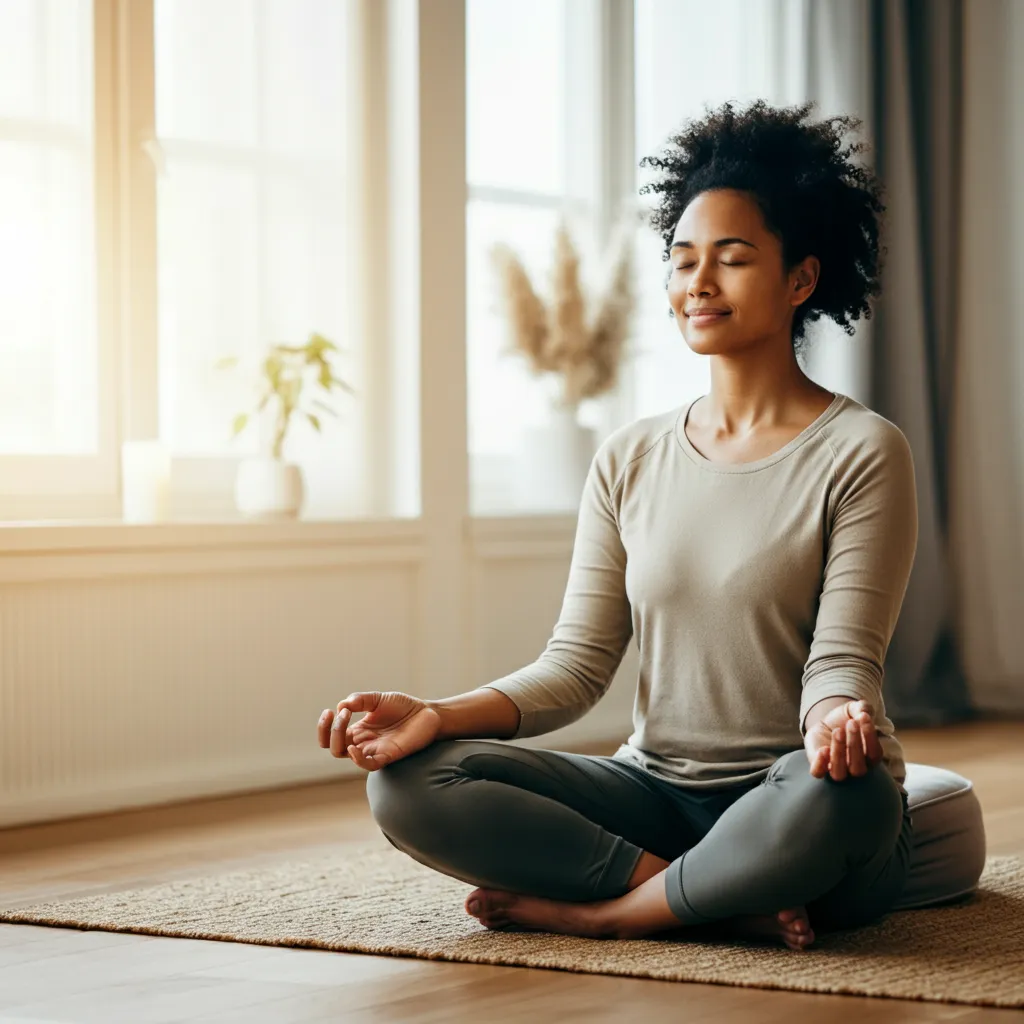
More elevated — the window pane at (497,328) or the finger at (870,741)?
the window pane at (497,328)

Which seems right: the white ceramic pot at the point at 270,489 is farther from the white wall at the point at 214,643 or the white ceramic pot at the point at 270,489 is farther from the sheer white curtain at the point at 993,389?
the sheer white curtain at the point at 993,389

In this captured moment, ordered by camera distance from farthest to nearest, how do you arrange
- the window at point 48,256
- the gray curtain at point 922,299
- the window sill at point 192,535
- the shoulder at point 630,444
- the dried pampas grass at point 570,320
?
the gray curtain at point 922,299 → the dried pampas grass at point 570,320 → the window at point 48,256 → the window sill at point 192,535 → the shoulder at point 630,444

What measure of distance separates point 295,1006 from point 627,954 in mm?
402

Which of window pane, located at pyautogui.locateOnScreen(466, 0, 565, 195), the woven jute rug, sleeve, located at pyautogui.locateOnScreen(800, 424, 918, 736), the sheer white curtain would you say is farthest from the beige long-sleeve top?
the sheer white curtain

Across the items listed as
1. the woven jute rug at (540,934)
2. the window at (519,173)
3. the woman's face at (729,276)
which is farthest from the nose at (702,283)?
the window at (519,173)

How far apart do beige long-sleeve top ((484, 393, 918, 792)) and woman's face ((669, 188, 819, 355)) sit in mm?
150

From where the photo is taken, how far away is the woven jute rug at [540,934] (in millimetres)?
1832

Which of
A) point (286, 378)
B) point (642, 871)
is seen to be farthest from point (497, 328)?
point (642, 871)

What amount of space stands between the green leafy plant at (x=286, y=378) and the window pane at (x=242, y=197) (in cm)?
8

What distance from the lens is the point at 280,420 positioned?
3.61 m

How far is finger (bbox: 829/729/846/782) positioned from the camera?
1.76m

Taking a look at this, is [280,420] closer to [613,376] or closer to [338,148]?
[338,148]

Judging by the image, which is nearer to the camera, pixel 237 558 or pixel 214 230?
pixel 237 558

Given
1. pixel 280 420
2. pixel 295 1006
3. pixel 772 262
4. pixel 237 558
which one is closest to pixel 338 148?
pixel 280 420
